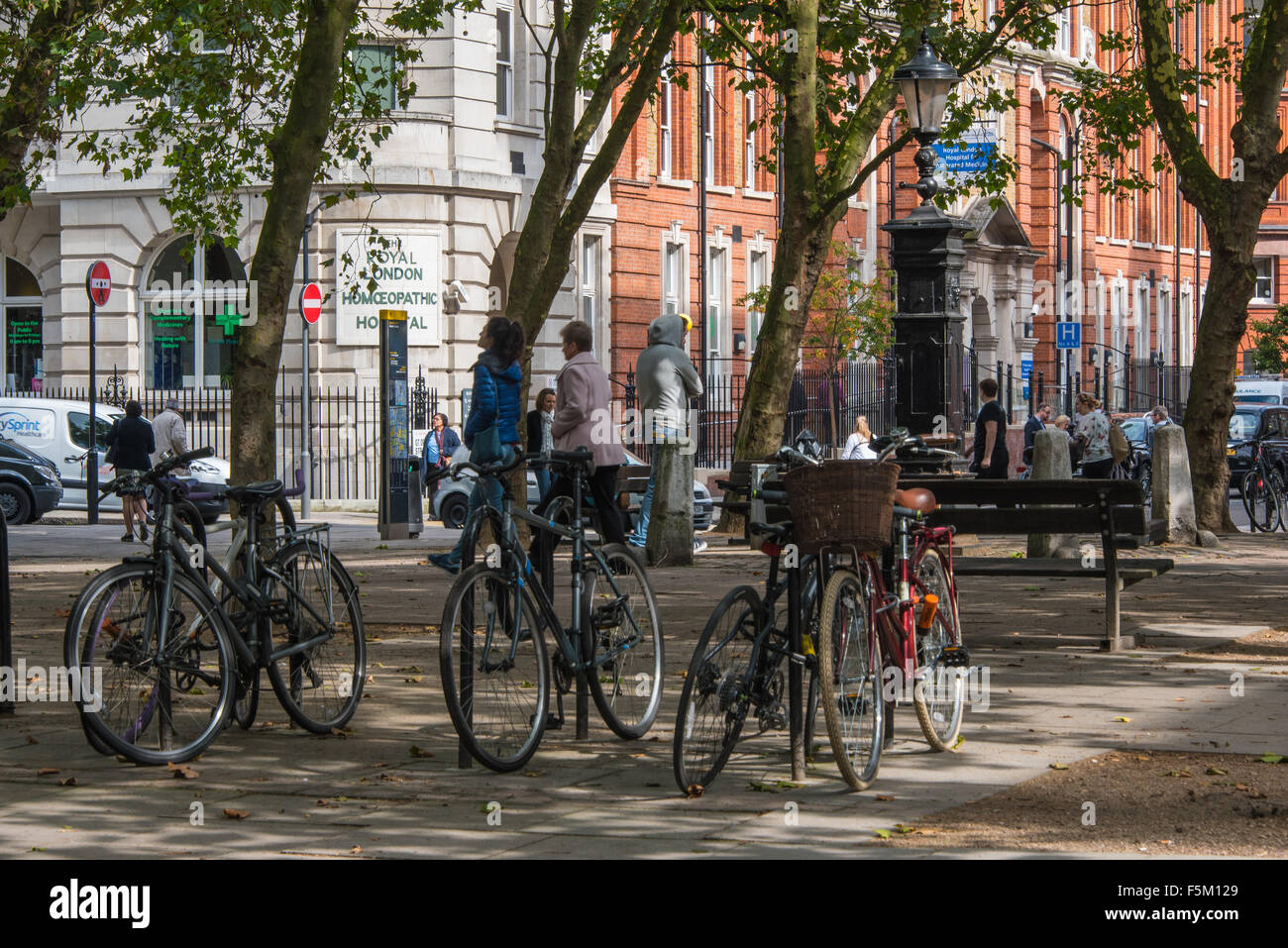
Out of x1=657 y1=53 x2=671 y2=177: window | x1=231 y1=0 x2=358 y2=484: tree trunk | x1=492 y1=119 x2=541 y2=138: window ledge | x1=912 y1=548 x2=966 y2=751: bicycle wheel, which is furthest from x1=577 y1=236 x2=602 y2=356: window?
x1=912 y1=548 x2=966 y2=751: bicycle wheel

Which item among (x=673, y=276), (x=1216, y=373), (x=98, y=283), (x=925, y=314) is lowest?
(x=1216, y=373)

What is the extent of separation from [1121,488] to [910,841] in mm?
5963

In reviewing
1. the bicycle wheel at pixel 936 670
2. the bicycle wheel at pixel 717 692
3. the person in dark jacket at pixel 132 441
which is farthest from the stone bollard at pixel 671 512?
the bicycle wheel at pixel 717 692

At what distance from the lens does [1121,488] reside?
12.1 metres

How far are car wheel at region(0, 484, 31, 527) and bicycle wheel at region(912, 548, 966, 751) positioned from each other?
22.8 m

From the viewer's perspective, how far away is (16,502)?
2925 cm

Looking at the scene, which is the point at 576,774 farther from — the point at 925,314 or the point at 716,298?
the point at 716,298

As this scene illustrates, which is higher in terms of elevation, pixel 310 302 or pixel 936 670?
pixel 310 302

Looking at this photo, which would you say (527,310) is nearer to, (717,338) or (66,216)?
(66,216)

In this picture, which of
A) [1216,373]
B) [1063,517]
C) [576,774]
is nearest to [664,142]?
[1216,373]

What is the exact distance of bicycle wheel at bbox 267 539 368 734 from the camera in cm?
891

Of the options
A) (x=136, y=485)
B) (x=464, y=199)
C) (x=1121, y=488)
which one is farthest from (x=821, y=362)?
(x=136, y=485)

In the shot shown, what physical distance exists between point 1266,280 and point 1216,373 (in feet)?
208

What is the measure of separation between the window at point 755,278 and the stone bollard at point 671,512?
2602cm
